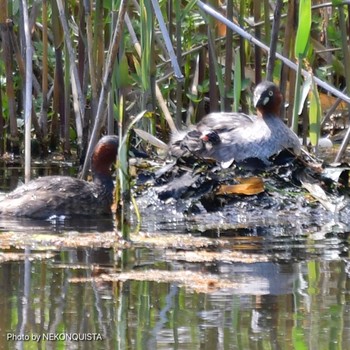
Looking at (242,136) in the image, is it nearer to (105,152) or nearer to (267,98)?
(267,98)

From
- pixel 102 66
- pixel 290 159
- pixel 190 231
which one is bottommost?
pixel 190 231

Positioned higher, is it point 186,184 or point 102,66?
point 102,66

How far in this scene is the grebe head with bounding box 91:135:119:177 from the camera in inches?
313

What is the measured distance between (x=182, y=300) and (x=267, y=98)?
13.6 ft

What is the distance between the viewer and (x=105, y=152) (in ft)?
26.1

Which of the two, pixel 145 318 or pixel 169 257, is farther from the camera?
pixel 169 257

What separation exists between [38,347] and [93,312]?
552 mm

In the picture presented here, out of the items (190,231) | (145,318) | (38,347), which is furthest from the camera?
(190,231)

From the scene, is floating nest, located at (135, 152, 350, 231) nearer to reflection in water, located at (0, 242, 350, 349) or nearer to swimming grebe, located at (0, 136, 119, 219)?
swimming grebe, located at (0, 136, 119, 219)

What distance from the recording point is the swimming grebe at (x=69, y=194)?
24.8ft

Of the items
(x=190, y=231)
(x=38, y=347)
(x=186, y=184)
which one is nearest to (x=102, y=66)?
(x=186, y=184)

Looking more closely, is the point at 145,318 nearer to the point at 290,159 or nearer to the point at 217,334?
the point at 217,334

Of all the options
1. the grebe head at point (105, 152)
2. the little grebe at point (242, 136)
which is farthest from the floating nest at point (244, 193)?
the little grebe at point (242, 136)

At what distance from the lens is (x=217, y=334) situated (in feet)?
13.5
